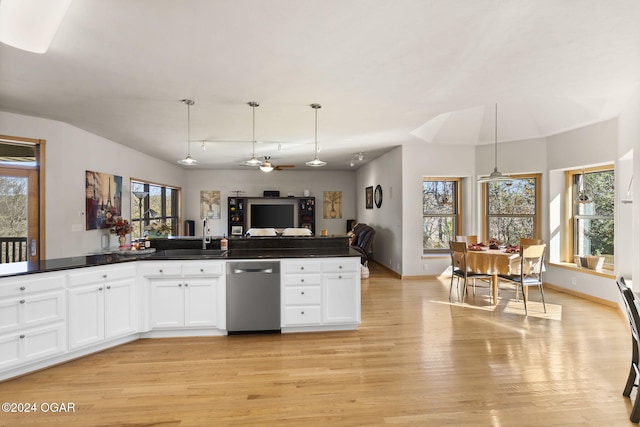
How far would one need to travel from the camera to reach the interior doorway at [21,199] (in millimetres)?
4125

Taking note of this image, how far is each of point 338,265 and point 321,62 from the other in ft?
6.83

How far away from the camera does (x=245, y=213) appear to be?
1036cm

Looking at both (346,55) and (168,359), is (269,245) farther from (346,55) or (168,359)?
(346,55)

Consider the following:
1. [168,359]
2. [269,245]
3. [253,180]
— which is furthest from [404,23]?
[253,180]

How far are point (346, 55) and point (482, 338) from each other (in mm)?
3177

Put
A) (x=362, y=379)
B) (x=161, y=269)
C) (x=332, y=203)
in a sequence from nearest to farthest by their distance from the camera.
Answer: (x=362, y=379)
(x=161, y=269)
(x=332, y=203)

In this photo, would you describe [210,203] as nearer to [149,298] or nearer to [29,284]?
[149,298]

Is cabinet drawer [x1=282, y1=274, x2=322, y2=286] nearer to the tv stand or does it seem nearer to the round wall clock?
the round wall clock

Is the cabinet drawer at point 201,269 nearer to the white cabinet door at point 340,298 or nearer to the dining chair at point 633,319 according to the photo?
the white cabinet door at point 340,298

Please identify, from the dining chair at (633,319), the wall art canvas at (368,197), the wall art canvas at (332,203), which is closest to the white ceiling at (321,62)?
the dining chair at (633,319)

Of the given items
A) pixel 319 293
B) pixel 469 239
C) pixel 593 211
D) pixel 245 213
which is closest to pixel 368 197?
pixel 469 239

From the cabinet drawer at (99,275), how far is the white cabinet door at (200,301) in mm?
575

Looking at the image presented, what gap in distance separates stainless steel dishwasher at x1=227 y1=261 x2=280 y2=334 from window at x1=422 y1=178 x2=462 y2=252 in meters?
4.35

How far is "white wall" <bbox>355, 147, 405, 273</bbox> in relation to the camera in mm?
6750
